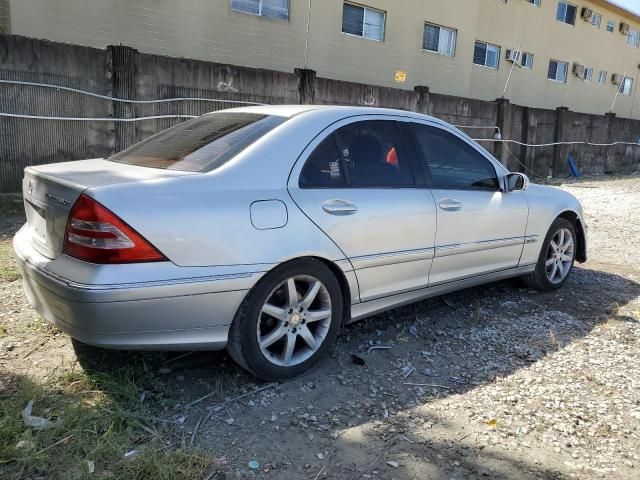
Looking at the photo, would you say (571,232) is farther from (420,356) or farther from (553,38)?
(553,38)

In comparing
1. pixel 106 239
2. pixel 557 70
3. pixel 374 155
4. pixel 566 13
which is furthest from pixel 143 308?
pixel 566 13

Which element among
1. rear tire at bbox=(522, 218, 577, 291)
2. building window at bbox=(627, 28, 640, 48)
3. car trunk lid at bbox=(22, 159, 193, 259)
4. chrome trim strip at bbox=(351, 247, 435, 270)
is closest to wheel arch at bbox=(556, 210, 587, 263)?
rear tire at bbox=(522, 218, 577, 291)

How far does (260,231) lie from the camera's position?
2979 millimetres

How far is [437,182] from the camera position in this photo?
3988 millimetres

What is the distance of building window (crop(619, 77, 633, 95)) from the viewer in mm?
28689

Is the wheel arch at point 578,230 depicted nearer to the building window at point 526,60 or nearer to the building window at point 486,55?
the building window at point 486,55

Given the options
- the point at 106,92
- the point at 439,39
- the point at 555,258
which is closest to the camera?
the point at 555,258

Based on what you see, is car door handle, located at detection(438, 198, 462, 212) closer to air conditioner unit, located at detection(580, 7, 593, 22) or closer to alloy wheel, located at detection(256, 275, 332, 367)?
alloy wheel, located at detection(256, 275, 332, 367)

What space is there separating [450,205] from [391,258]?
0.69 metres

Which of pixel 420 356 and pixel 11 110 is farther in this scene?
pixel 11 110

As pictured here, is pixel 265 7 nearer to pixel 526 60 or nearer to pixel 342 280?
pixel 342 280

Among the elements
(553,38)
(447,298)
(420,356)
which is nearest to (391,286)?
(420,356)

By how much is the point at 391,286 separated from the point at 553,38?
2299 cm

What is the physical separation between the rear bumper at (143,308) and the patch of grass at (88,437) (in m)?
0.36
